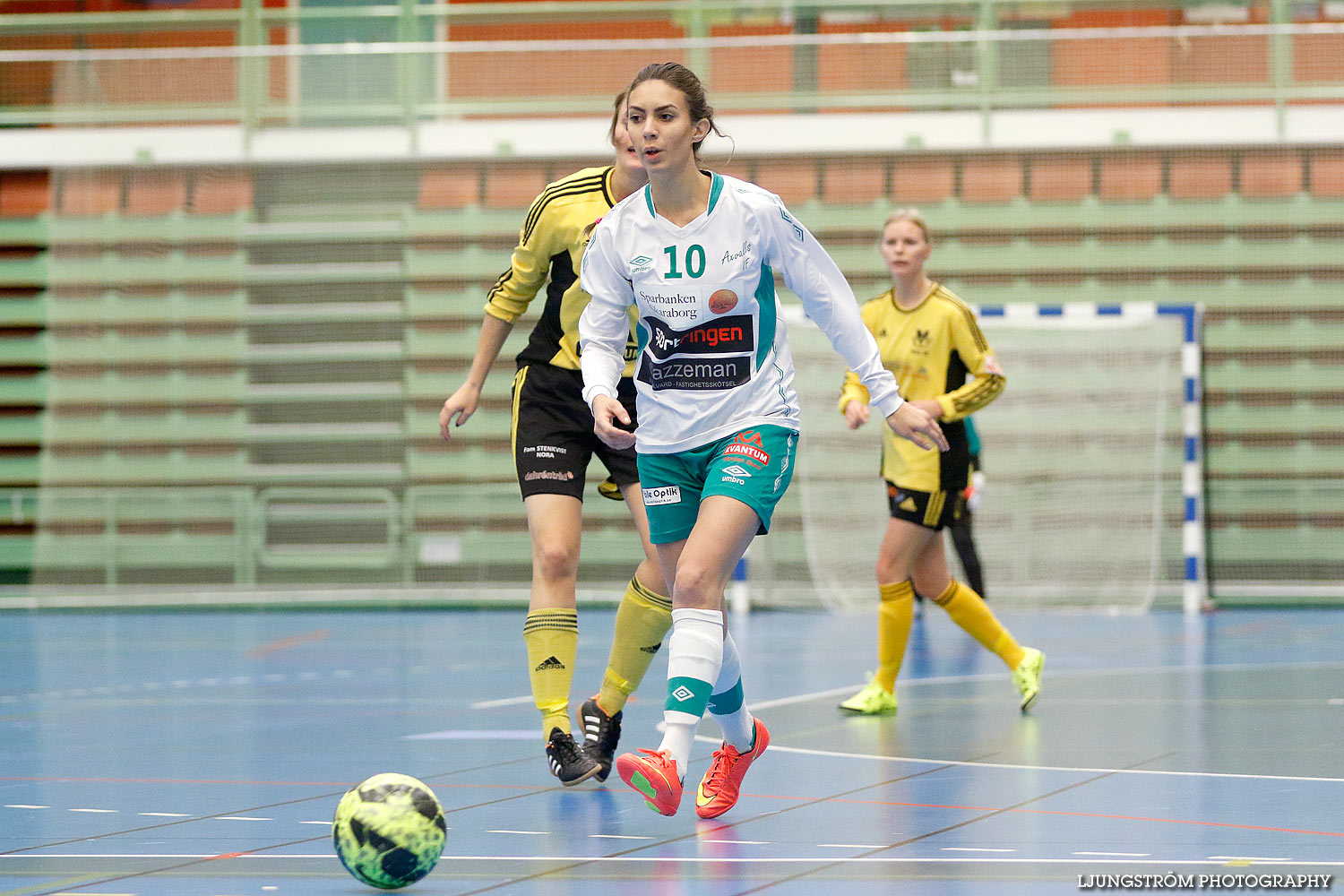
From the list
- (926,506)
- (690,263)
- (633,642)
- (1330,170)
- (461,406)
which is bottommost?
(633,642)

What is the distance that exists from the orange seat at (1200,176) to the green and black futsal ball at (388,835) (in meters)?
11.4

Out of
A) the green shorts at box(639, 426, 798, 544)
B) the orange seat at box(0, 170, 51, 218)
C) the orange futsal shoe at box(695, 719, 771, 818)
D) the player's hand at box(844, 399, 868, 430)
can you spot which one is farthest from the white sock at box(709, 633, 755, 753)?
the orange seat at box(0, 170, 51, 218)

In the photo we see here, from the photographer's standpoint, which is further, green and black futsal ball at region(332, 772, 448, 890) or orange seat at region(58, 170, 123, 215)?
orange seat at region(58, 170, 123, 215)

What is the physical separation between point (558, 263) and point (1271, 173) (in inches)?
386

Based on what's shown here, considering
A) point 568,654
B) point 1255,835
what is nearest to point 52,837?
point 568,654

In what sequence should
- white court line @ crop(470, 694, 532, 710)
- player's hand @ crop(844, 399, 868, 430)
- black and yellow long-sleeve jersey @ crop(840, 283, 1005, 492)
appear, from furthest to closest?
1. white court line @ crop(470, 694, 532, 710)
2. black and yellow long-sleeve jersey @ crop(840, 283, 1005, 492)
3. player's hand @ crop(844, 399, 868, 430)

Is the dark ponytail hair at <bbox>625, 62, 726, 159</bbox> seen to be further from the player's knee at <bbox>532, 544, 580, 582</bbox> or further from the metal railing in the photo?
the metal railing

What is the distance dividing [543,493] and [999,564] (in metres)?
8.53

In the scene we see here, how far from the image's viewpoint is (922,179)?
1385 centimetres

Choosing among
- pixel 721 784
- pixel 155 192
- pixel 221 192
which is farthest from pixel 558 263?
pixel 155 192

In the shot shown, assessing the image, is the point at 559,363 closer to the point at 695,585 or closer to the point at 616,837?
the point at 695,585

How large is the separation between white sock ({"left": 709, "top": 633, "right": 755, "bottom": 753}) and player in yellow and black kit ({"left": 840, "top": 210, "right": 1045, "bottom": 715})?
228 centimetres

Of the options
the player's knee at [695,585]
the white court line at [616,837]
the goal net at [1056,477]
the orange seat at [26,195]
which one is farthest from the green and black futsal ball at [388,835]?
the orange seat at [26,195]

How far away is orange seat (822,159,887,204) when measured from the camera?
13.9 meters
